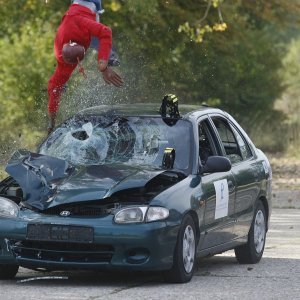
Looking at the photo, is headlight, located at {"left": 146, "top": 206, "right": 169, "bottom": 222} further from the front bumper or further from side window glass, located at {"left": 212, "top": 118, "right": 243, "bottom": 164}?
side window glass, located at {"left": 212, "top": 118, "right": 243, "bottom": 164}

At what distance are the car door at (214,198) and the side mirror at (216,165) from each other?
9cm

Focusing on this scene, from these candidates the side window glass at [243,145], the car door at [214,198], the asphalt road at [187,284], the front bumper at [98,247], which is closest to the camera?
the asphalt road at [187,284]

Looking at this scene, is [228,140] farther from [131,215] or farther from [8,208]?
[8,208]

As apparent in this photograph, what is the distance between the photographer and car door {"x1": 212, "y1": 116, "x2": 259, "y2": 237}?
41.6ft

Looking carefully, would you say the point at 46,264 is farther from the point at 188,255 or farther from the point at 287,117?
the point at 287,117

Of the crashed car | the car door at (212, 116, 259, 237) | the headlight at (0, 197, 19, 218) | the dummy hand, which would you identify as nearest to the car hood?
the crashed car

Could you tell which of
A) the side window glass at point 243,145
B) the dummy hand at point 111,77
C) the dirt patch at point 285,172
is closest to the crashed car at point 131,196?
the side window glass at point 243,145

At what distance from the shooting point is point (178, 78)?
28438 millimetres

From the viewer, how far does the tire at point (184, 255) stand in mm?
11020

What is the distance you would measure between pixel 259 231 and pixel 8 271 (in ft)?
9.89

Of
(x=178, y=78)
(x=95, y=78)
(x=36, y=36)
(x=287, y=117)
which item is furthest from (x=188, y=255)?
(x=287, y=117)

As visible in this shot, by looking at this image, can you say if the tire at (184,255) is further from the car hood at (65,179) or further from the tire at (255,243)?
the tire at (255,243)

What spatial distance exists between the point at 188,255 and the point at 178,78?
17316mm

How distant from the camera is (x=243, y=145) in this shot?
44.5ft
